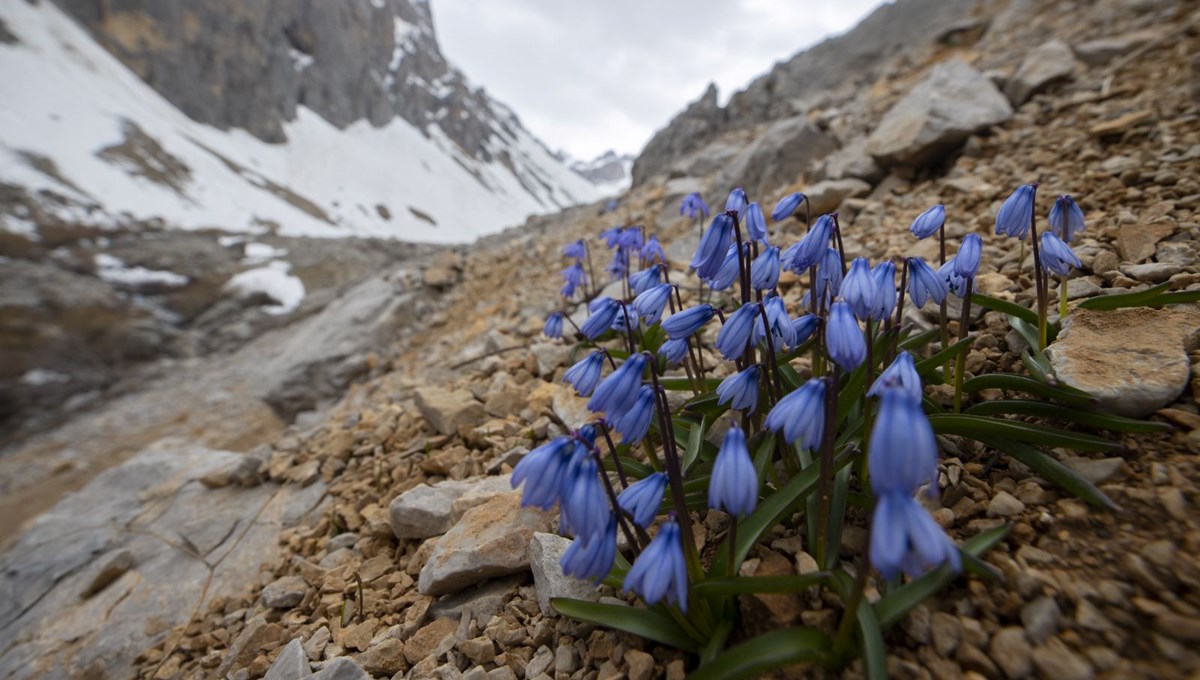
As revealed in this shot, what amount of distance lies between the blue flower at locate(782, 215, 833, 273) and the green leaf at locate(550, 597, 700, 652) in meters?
1.58

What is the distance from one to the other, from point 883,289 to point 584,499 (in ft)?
4.67


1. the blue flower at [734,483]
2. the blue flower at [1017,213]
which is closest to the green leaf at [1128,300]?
the blue flower at [1017,213]

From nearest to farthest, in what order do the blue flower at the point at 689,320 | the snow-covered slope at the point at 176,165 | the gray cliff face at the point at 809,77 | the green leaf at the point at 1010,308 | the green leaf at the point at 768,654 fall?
the green leaf at the point at 768,654, the blue flower at the point at 689,320, the green leaf at the point at 1010,308, the gray cliff face at the point at 809,77, the snow-covered slope at the point at 176,165

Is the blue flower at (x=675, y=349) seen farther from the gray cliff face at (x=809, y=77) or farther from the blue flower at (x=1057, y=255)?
the gray cliff face at (x=809, y=77)

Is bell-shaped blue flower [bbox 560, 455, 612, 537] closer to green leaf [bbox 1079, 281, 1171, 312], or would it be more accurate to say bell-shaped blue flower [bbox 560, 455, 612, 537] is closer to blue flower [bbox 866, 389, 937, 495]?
blue flower [bbox 866, 389, 937, 495]

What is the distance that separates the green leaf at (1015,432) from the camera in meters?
1.88

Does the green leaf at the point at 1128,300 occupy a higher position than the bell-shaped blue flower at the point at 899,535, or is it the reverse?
the bell-shaped blue flower at the point at 899,535

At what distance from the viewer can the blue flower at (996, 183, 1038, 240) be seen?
2436 millimetres

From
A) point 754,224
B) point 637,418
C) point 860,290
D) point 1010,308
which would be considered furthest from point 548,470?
point 1010,308

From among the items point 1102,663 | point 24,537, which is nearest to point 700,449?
point 1102,663

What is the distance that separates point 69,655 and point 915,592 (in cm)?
552

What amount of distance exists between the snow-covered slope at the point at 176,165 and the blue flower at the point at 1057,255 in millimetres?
42195

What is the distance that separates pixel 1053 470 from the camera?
6.04 ft

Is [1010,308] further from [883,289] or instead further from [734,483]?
[734,483]
